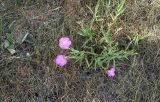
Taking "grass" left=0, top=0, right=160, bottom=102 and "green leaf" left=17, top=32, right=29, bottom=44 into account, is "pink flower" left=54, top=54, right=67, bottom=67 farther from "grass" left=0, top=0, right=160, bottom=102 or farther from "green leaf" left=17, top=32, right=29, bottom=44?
"green leaf" left=17, top=32, right=29, bottom=44

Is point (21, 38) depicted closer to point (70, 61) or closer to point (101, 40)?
point (70, 61)

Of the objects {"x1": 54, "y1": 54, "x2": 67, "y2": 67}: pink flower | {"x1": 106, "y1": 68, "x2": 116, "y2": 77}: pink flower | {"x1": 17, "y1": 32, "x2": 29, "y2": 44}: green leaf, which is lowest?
{"x1": 106, "y1": 68, "x2": 116, "y2": 77}: pink flower

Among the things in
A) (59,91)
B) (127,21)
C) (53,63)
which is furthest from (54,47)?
(127,21)

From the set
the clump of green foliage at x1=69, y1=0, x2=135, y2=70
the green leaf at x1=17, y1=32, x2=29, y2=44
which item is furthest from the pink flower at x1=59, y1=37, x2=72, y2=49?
the green leaf at x1=17, y1=32, x2=29, y2=44

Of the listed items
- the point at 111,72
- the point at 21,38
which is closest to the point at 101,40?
the point at 111,72

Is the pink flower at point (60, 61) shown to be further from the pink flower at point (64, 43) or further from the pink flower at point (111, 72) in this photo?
the pink flower at point (111, 72)
